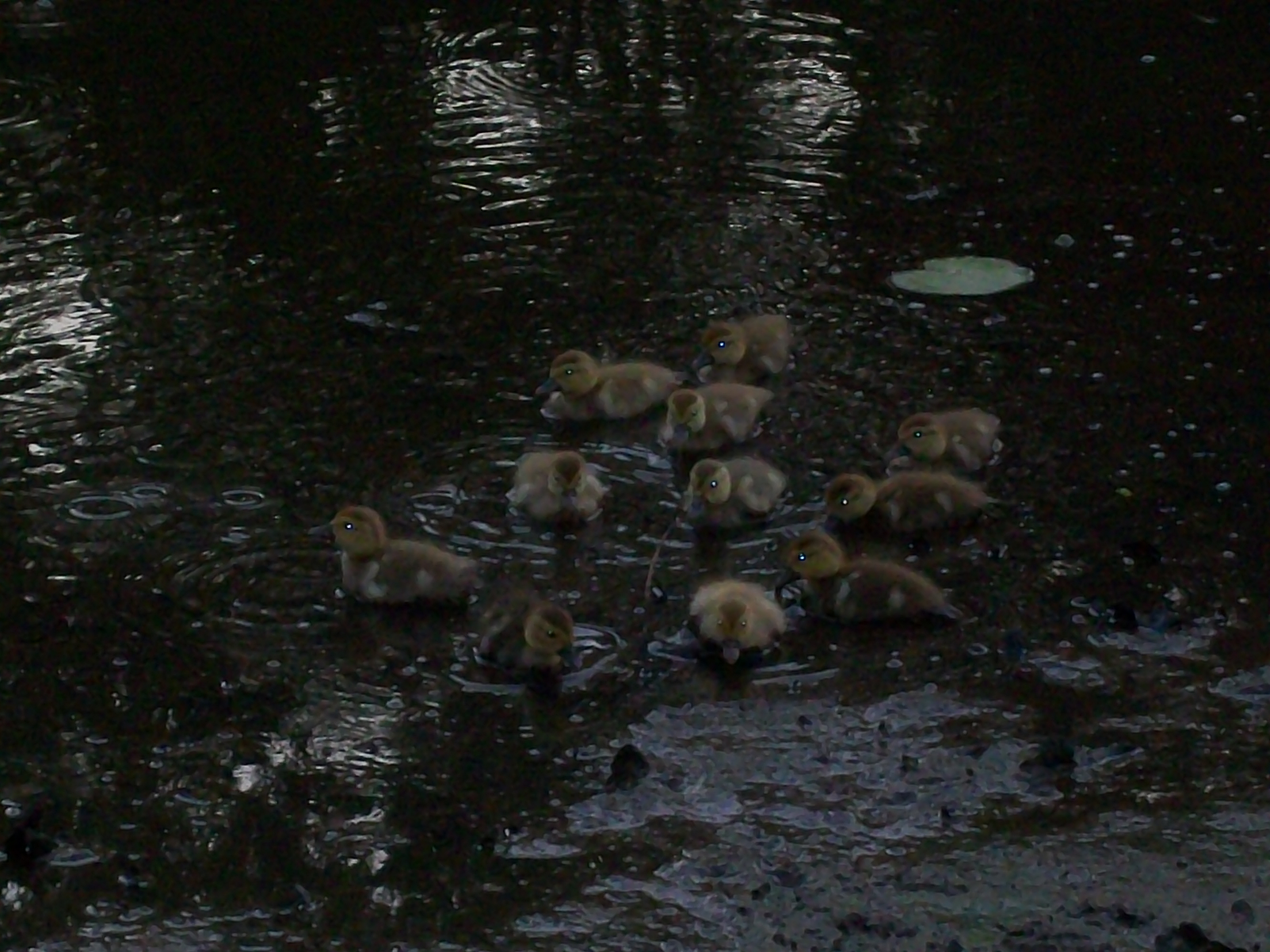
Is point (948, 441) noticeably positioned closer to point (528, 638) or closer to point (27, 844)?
point (528, 638)

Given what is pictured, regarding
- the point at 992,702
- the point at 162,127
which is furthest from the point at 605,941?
the point at 162,127

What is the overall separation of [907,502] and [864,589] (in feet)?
1.16

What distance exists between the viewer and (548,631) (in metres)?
3.31

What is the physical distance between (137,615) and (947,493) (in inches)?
64.8

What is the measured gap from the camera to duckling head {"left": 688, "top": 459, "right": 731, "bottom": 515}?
147 inches

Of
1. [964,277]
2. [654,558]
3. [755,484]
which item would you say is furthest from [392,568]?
[964,277]

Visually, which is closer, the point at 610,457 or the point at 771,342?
the point at 610,457

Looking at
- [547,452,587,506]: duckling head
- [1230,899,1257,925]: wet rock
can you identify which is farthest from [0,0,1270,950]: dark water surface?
[547,452,587,506]: duckling head

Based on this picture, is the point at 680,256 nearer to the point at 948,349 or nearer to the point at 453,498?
the point at 948,349

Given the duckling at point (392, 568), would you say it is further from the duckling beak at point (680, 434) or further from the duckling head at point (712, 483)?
the duckling beak at point (680, 434)

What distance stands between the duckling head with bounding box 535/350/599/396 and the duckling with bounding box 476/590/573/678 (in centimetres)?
85

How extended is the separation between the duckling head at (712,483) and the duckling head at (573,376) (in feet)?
1.66

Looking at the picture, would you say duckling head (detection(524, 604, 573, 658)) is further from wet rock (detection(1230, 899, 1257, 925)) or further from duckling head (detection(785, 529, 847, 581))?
wet rock (detection(1230, 899, 1257, 925))

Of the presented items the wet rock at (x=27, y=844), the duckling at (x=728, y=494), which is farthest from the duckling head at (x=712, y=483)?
the wet rock at (x=27, y=844)
